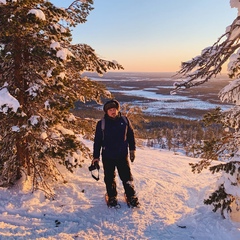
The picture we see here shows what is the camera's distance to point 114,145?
17.9ft

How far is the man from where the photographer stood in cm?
541

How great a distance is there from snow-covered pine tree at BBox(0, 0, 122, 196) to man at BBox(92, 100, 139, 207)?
23.0 inches

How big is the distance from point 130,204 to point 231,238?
1.92m

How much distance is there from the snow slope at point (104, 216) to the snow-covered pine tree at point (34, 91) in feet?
1.59

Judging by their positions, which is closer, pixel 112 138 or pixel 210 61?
pixel 210 61

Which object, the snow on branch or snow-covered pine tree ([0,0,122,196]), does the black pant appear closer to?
snow-covered pine tree ([0,0,122,196])

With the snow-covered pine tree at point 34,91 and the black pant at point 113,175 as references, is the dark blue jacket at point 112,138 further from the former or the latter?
the snow-covered pine tree at point 34,91

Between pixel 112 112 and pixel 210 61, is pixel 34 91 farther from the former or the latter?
pixel 210 61

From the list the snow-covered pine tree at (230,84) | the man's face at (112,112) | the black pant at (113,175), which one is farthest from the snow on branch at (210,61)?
the black pant at (113,175)

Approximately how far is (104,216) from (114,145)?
52.2 inches

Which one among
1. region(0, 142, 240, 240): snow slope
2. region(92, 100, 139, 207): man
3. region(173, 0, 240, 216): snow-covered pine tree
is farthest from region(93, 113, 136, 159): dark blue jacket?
region(173, 0, 240, 216): snow-covered pine tree

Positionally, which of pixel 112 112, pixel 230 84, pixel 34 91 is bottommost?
pixel 112 112

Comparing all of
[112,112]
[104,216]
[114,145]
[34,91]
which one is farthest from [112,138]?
[34,91]

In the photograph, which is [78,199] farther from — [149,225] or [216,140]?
[216,140]
